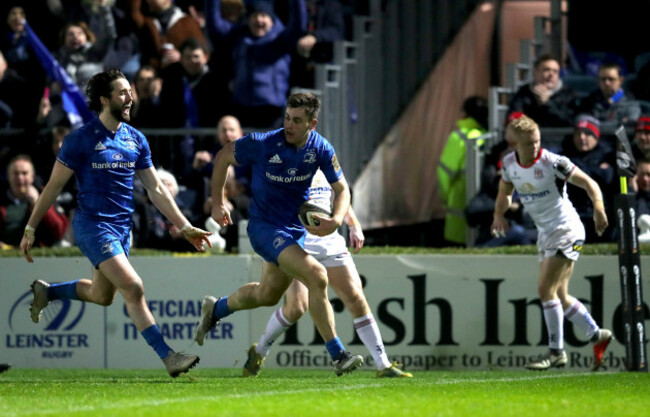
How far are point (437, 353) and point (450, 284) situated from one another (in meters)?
0.68

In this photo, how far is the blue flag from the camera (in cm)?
1677

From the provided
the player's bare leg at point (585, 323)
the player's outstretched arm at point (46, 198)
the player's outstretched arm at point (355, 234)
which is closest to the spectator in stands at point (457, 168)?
the player's bare leg at point (585, 323)

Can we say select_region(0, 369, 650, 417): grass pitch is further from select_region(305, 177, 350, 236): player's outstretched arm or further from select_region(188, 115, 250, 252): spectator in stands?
select_region(188, 115, 250, 252): spectator in stands

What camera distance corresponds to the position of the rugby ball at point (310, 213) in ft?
35.6

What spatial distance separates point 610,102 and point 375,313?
13.1 ft

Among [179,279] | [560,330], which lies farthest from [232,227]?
[560,330]

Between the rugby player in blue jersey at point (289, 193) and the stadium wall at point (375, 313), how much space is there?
257cm

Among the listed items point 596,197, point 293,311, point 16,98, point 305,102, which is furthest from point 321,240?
point 16,98

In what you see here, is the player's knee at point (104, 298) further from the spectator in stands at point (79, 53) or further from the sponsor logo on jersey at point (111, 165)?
the spectator in stands at point (79, 53)

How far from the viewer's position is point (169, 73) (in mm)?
17031

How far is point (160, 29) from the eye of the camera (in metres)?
18.6

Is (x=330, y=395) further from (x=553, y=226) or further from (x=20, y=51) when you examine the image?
(x=20, y=51)

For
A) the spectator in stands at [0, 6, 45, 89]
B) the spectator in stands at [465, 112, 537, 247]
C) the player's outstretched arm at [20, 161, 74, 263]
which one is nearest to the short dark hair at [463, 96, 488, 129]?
the spectator in stands at [465, 112, 537, 247]

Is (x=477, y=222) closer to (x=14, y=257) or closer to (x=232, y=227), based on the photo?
(x=232, y=227)
